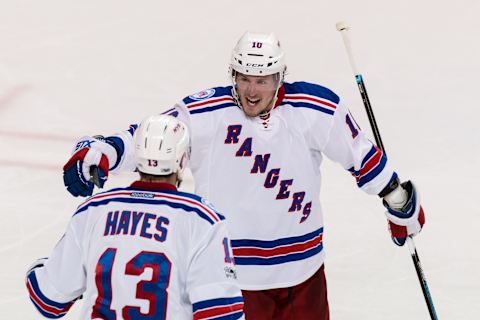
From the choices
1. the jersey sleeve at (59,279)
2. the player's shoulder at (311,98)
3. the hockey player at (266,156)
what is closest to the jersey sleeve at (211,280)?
the jersey sleeve at (59,279)

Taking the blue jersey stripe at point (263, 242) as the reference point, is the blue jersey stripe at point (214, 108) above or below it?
above

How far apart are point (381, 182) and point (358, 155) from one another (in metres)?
0.14

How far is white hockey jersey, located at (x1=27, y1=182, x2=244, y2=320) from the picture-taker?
327cm

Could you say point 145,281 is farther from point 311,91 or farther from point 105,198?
point 311,91

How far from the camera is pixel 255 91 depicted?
4281 mm

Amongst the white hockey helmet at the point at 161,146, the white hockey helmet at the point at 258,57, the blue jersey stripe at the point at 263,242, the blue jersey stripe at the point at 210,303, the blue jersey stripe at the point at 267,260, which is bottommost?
the blue jersey stripe at the point at 210,303

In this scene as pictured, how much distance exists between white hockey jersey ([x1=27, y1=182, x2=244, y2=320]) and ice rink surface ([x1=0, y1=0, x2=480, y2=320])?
6.91ft

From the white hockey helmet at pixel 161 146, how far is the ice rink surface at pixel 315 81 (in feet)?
7.04

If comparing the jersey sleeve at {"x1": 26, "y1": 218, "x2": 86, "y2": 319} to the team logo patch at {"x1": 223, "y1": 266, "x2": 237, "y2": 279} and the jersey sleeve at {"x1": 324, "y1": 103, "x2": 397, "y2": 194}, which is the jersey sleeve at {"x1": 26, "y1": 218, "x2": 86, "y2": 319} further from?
the jersey sleeve at {"x1": 324, "y1": 103, "x2": 397, "y2": 194}

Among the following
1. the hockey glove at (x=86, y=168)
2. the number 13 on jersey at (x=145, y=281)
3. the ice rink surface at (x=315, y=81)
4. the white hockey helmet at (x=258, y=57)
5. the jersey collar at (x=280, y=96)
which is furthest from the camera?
the ice rink surface at (x=315, y=81)

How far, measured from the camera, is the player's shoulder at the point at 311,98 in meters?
4.35

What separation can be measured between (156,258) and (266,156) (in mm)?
1143

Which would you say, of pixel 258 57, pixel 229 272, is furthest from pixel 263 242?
pixel 229 272

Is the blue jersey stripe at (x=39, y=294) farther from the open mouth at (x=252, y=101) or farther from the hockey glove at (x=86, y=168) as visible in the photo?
the open mouth at (x=252, y=101)
